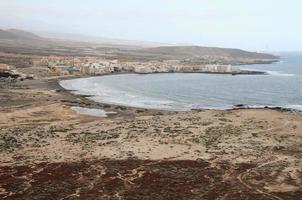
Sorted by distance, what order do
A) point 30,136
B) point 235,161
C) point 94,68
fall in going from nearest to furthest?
1. point 235,161
2. point 30,136
3. point 94,68

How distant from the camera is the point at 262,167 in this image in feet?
96.8

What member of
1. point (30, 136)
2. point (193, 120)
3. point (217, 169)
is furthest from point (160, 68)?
point (217, 169)

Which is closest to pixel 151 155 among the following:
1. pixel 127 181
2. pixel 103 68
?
pixel 127 181

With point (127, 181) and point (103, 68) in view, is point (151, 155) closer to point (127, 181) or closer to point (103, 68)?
point (127, 181)

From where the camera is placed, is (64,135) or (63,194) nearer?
(63,194)

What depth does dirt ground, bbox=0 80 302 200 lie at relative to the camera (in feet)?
82.1


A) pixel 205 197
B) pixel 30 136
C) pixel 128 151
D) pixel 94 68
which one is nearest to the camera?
pixel 205 197

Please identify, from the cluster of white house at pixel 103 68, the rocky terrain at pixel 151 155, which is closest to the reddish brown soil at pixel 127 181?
the rocky terrain at pixel 151 155

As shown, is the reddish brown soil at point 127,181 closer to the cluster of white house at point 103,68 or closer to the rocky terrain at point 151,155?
the rocky terrain at point 151,155

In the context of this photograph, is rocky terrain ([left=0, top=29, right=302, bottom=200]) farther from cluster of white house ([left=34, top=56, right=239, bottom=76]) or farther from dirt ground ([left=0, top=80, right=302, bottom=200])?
cluster of white house ([left=34, top=56, right=239, bottom=76])

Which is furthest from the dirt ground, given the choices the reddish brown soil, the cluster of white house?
the cluster of white house

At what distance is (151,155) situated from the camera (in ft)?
106

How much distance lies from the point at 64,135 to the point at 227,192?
61.4ft

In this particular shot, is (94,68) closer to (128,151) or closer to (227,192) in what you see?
(128,151)
